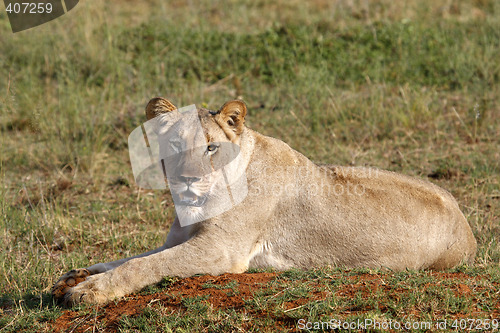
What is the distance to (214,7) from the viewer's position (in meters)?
13.0

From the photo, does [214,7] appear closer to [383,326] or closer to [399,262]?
[399,262]

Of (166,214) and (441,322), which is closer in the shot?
(441,322)

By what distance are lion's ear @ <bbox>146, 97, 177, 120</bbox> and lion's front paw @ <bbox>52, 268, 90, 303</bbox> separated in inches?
51.7

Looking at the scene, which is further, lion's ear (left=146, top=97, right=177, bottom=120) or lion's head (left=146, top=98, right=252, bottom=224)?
lion's ear (left=146, top=97, right=177, bottom=120)

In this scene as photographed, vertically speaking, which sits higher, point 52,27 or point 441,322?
point 52,27

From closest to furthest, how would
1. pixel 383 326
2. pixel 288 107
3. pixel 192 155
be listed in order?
pixel 383 326
pixel 192 155
pixel 288 107

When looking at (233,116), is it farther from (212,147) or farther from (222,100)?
(222,100)

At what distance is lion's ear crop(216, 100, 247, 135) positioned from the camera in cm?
486

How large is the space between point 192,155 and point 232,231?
2.19ft

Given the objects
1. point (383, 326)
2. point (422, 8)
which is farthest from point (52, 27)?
point (383, 326)

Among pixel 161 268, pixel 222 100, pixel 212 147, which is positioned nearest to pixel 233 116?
pixel 212 147

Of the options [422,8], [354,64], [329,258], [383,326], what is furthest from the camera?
[422,8]

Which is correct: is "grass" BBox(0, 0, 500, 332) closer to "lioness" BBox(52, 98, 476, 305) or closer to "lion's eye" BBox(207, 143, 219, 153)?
"lioness" BBox(52, 98, 476, 305)

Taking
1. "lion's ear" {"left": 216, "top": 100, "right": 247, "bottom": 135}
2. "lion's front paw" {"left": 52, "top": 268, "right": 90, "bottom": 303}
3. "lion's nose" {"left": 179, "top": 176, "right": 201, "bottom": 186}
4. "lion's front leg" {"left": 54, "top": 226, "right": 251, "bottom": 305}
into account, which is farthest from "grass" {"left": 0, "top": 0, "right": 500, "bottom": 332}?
"lion's ear" {"left": 216, "top": 100, "right": 247, "bottom": 135}
